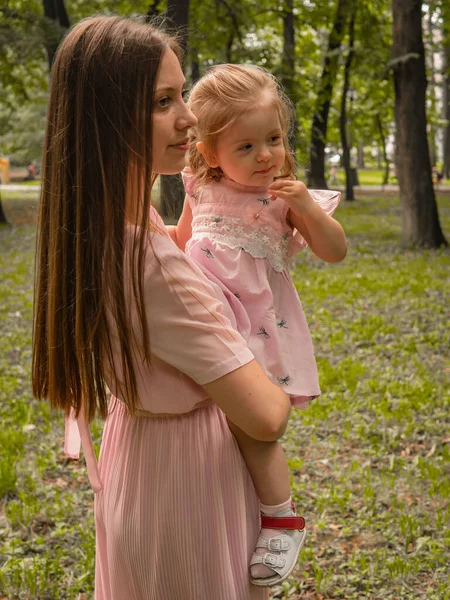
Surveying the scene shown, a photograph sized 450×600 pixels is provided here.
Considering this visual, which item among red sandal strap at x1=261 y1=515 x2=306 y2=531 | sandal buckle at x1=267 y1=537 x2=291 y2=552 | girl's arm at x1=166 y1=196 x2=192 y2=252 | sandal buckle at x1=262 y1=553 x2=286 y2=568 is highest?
girl's arm at x1=166 y1=196 x2=192 y2=252

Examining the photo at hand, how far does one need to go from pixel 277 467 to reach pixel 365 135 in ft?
108

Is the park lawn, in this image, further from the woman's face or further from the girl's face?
the woman's face

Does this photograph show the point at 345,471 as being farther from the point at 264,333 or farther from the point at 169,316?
the point at 169,316

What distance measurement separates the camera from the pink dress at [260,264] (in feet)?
6.13

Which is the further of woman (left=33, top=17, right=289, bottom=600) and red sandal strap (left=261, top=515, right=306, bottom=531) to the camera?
red sandal strap (left=261, top=515, right=306, bottom=531)

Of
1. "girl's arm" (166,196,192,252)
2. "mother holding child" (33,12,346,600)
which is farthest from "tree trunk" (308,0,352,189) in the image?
"mother holding child" (33,12,346,600)

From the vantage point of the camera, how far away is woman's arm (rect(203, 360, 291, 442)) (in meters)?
1.47

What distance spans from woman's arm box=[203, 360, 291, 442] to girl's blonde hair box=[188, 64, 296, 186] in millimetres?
716

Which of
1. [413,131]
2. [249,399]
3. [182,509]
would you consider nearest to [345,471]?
[182,509]

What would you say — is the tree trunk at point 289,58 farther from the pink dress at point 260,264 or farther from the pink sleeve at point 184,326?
the pink sleeve at point 184,326

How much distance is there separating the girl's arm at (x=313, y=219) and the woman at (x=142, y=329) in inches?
14.0

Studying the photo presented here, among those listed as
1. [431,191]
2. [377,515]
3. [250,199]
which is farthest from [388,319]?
[250,199]

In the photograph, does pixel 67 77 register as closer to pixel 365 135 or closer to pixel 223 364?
pixel 223 364

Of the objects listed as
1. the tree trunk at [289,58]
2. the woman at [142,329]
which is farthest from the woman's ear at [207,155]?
the tree trunk at [289,58]
